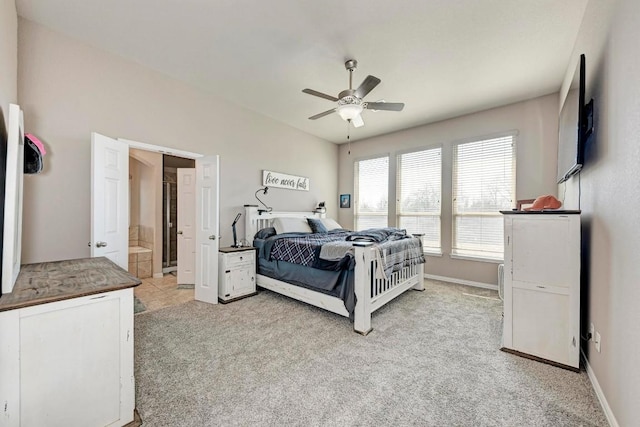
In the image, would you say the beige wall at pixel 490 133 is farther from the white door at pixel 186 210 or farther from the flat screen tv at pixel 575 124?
the white door at pixel 186 210

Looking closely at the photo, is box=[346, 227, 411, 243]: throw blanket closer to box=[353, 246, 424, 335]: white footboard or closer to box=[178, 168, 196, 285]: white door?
box=[353, 246, 424, 335]: white footboard

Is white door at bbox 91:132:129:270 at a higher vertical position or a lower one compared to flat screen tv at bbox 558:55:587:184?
lower

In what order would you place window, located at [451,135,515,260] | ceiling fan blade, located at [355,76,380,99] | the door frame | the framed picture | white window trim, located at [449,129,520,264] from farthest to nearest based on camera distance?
1. the framed picture
2. window, located at [451,135,515,260]
3. white window trim, located at [449,129,520,264]
4. the door frame
5. ceiling fan blade, located at [355,76,380,99]

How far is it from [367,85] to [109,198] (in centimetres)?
291

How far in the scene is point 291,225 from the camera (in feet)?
14.1

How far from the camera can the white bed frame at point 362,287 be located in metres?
2.63

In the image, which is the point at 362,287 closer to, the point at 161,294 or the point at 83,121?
the point at 161,294

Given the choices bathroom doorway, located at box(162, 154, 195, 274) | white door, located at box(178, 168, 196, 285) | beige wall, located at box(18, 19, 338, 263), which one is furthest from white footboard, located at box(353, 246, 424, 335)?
bathroom doorway, located at box(162, 154, 195, 274)

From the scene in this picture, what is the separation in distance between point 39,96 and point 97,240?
1.49 meters

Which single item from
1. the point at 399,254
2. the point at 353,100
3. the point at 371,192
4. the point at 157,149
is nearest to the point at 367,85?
the point at 353,100

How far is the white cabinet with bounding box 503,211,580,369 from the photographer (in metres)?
2.02

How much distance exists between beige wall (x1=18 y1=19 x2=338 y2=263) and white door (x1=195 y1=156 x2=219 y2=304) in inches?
16.7

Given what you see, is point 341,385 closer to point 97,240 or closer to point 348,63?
point 97,240

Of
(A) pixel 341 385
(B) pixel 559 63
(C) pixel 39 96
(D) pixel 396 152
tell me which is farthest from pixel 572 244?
(C) pixel 39 96
